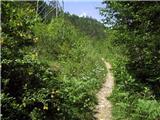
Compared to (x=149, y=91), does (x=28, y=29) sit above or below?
above

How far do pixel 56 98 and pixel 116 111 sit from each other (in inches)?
217

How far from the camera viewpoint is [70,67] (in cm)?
2091

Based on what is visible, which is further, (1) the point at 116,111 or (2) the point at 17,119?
(1) the point at 116,111

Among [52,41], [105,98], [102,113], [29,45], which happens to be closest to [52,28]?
[52,41]

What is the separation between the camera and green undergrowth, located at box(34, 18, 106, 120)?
10504 mm

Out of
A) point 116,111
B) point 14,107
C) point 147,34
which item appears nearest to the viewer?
point 14,107

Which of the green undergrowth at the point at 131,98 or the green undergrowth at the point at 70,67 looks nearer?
the green undergrowth at the point at 70,67

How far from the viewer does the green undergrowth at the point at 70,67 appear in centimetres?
1050

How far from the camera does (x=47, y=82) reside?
921 cm

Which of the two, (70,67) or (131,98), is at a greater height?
(70,67)

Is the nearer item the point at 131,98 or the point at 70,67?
the point at 131,98

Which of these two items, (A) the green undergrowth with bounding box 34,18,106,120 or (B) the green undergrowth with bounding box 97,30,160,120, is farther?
(B) the green undergrowth with bounding box 97,30,160,120

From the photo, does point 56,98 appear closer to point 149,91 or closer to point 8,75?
point 8,75

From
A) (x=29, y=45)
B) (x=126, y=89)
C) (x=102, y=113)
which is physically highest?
(x=29, y=45)
